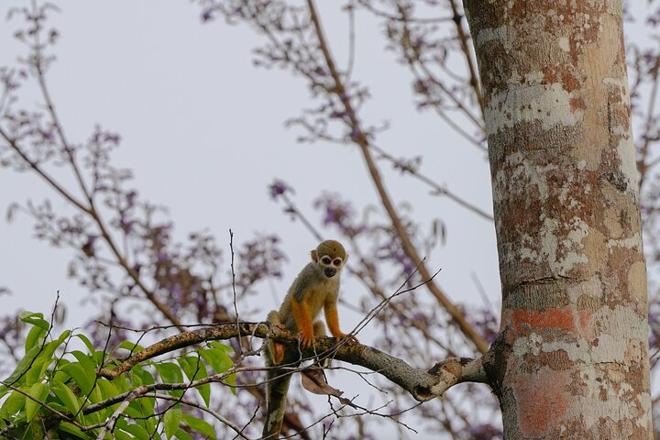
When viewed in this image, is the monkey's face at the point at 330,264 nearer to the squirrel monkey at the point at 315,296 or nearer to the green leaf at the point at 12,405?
the squirrel monkey at the point at 315,296

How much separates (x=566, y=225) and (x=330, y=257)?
2.58m

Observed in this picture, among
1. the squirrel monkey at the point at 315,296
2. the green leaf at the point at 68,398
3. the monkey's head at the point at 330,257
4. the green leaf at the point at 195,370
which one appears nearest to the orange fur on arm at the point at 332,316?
the squirrel monkey at the point at 315,296

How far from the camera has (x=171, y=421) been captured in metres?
2.64

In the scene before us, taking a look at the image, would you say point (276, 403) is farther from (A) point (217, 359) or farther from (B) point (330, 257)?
(A) point (217, 359)

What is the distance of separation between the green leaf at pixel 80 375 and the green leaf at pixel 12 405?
15 centimetres

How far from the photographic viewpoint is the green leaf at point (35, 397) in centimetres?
248

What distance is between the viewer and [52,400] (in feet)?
9.04

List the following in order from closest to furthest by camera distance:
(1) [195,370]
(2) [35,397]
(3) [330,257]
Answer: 1. (2) [35,397]
2. (1) [195,370]
3. (3) [330,257]

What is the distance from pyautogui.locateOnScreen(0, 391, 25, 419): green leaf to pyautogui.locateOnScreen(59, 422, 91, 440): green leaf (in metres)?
0.15

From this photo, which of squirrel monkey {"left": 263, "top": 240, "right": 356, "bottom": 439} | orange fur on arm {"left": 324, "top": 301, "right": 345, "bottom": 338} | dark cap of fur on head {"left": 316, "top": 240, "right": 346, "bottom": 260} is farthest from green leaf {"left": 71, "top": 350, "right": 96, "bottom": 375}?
dark cap of fur on head {"left": 316, "top": 240, "right": 346, "bottom": 260}

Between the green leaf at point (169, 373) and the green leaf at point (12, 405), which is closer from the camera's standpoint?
the green leaf at point (12, 405)

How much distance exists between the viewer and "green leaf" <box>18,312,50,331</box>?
2.77m

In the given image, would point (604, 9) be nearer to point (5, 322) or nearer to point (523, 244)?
point (523, 244)

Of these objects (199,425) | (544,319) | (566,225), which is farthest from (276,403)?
(566,225)
